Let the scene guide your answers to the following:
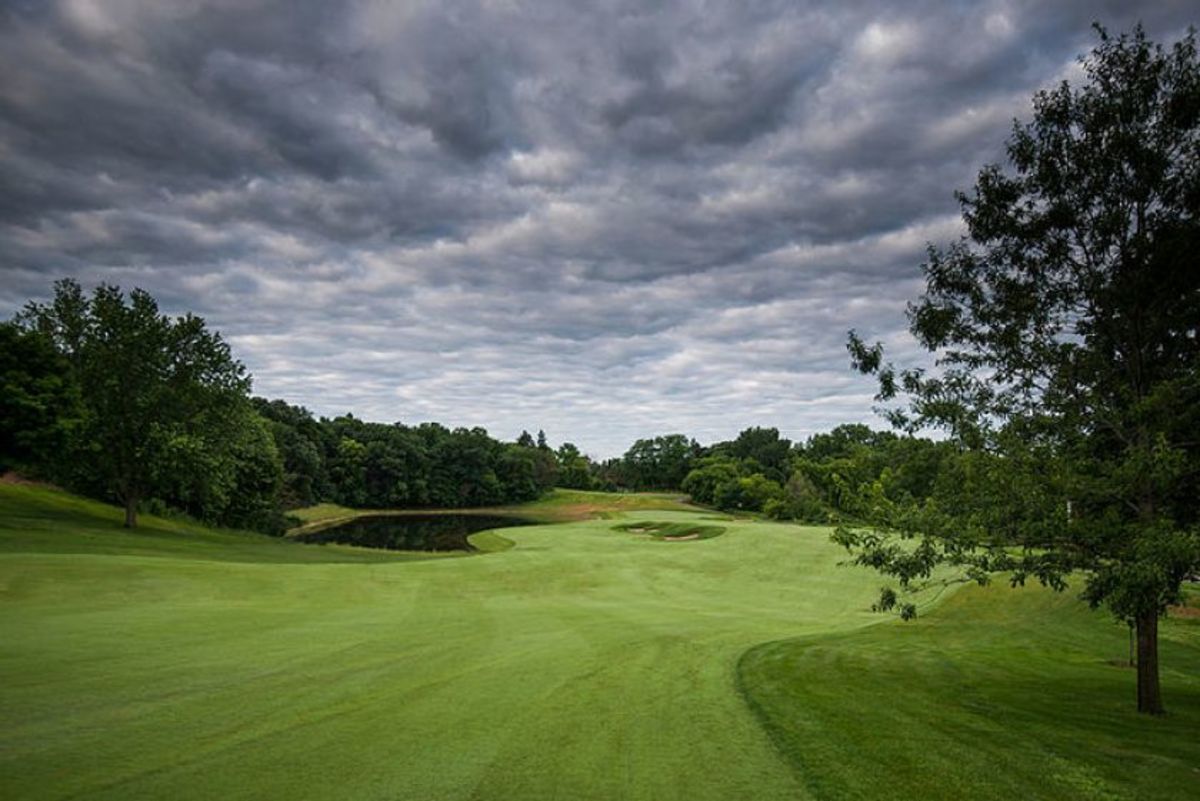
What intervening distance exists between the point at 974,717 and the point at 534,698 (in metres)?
6.81

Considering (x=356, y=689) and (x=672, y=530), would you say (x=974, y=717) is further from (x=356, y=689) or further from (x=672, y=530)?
(x=672, y=530)

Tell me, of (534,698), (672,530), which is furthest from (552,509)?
(534,698)

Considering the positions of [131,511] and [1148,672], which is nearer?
[1148,672]

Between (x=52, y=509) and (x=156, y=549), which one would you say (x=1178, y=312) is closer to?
(x=156, y=549)

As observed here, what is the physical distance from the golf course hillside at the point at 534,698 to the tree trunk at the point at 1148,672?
34cm

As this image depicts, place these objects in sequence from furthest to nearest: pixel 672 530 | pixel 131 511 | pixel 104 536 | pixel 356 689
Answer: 1. pixel 672 530
2. pixel 131 511
3. pixel 104 536
4. pixel 356 689

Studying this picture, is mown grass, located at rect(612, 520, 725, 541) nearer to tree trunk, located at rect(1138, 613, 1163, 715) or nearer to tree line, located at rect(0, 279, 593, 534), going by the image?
tree line, located at rect(0, 279, 593, 534)

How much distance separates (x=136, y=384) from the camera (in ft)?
131

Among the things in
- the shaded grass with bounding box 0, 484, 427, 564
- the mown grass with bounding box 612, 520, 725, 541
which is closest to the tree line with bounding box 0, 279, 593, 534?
the shaded grass with bounding box 0, 484, 427, 564

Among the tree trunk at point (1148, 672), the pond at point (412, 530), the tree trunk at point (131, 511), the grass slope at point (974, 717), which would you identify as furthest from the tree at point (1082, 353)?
the pond at point (412, 530)

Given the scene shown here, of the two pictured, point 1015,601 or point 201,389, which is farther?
point 201,389

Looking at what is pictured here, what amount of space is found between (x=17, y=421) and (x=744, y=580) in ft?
121

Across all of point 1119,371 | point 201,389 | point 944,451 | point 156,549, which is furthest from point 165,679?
point 201,389

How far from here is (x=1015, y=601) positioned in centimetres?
2584
